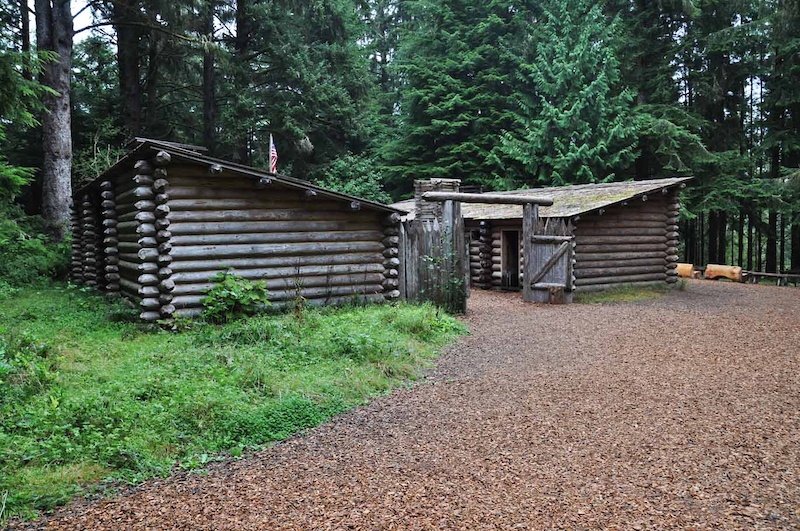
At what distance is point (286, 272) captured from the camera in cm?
1157

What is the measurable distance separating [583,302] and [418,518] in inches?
517

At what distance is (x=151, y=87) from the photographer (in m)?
24.9

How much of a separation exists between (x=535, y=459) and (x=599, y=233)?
45.4ft

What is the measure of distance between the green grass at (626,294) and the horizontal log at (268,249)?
23.8ft

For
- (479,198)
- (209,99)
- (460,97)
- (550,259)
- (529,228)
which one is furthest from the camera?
(460,97)

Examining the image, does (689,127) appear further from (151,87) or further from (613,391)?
Result: (151,87)

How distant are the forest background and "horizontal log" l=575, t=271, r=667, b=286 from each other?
587 cm

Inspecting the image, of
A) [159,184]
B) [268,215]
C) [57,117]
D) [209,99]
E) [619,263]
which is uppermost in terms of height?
[209,99]

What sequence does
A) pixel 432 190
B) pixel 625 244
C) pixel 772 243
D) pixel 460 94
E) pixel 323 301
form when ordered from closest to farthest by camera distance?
pixel 323 301
pixel 625 244
pixel 432 190
pixel 772 243
pixel 460 94

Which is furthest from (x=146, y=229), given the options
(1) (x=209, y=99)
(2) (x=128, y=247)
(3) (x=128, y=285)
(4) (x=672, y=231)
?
(1) (x=209, y=99)

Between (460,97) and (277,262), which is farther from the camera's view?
(460,97)

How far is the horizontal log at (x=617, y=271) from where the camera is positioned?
17.5 m

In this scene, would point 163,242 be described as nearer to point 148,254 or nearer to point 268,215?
point 148,254

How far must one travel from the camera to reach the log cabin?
57.1 ft
